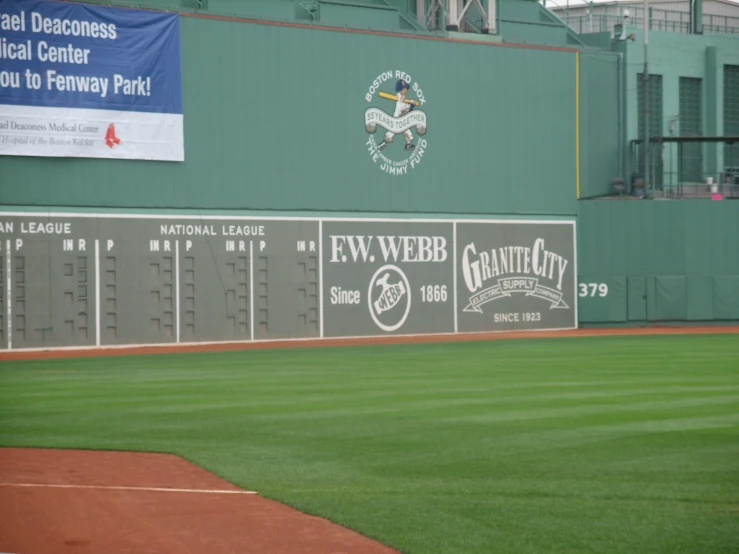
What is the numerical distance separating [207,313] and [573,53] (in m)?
15.9

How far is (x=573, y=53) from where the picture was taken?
3856 cm

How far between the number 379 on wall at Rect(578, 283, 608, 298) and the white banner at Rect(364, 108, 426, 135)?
7.95 metres

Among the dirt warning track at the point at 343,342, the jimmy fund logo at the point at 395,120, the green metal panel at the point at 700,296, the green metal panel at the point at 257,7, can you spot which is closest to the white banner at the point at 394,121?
the jimmy fund logo at the point at 395,120

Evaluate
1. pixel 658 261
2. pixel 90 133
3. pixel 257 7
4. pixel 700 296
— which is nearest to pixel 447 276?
pixel 658 261

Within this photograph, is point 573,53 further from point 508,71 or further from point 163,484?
point 163,484

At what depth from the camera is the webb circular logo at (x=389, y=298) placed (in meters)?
33.9

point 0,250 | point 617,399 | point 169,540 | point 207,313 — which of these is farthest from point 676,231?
point 169,540

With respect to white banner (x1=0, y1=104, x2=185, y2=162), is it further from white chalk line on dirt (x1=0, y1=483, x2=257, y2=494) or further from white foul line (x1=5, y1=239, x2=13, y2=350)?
white chalk line on dirt (x1=0, y1=483, x2=257, y2=494)

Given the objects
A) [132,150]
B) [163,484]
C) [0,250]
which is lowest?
[163,484]

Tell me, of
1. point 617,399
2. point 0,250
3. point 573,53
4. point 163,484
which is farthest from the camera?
point 573,53

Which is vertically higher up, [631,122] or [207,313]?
[631,122]

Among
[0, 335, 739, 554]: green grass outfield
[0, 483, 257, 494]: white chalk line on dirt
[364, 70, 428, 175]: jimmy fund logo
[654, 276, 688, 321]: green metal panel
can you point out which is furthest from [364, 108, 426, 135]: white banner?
[0, 483, 257, 494]: white chalk line on dirt

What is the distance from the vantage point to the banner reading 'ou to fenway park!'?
90.8 feet

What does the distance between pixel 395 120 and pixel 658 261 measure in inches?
427
